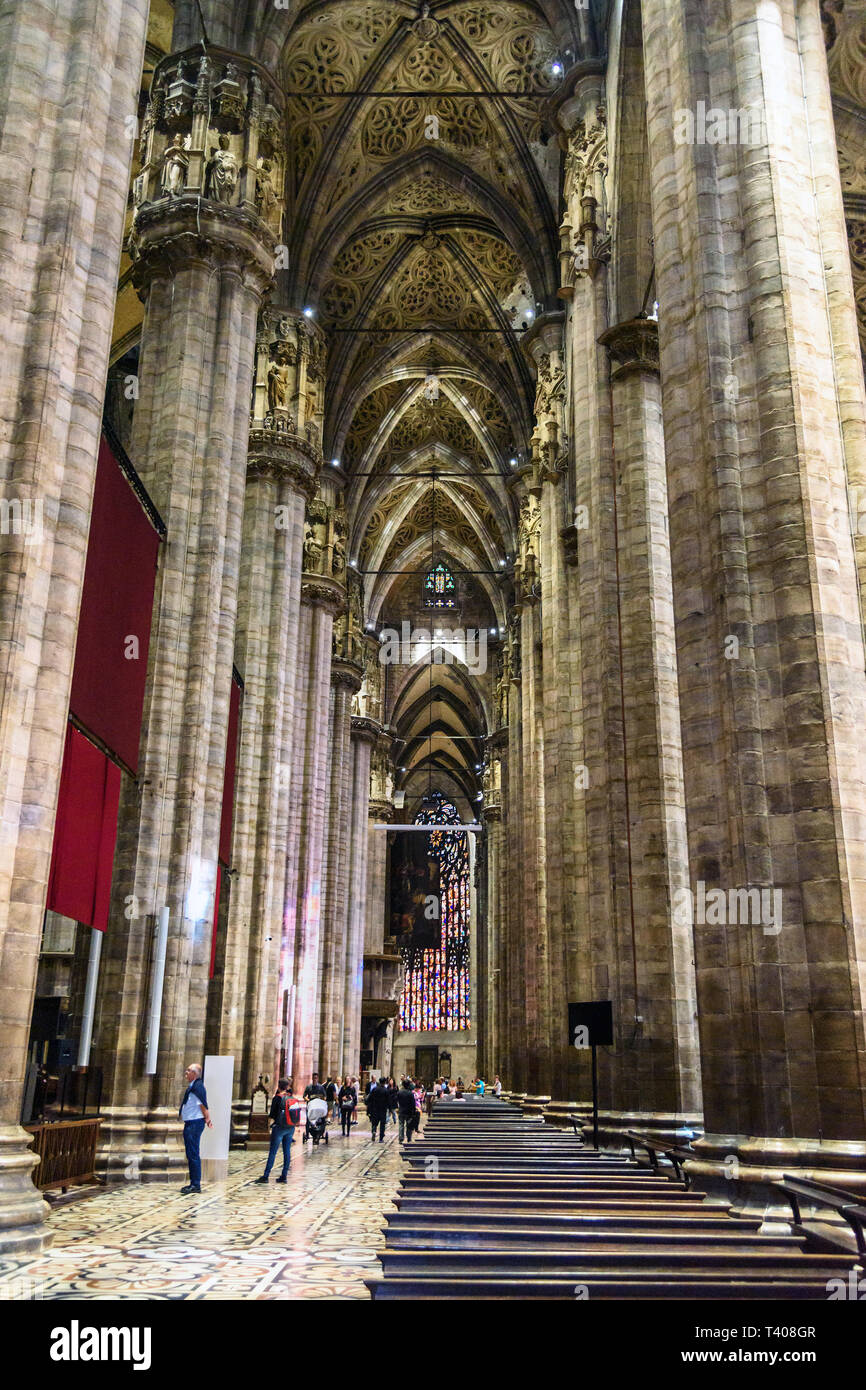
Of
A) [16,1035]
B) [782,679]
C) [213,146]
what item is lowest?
[16,1035]

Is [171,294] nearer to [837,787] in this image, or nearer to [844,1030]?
[837,787]

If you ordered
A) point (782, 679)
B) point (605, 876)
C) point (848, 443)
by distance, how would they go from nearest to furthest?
point (782, 679) < point (848, 443) < point (605, 876)

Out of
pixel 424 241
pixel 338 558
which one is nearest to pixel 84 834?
pixel 338 558

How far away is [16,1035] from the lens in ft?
23.2

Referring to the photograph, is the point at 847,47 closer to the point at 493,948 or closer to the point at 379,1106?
the point at 379,1106

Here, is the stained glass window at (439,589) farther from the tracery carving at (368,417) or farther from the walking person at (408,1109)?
the walking person at (408,1109)

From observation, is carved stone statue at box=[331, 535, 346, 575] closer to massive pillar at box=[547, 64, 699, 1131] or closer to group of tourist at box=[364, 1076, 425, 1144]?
massive pillar at box=[547, 64, 699, 1131]

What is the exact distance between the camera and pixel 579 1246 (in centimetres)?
499

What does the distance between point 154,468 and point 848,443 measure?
8897mm

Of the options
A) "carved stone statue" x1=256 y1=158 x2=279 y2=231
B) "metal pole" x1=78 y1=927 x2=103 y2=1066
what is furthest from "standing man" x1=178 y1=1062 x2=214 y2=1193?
"carved stone statue" x1=256 y1=158 x2=279 y2=231

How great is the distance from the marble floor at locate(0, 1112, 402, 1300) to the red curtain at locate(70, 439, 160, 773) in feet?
14.8

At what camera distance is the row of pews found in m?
4.20

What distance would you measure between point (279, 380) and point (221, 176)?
20.5 ft
